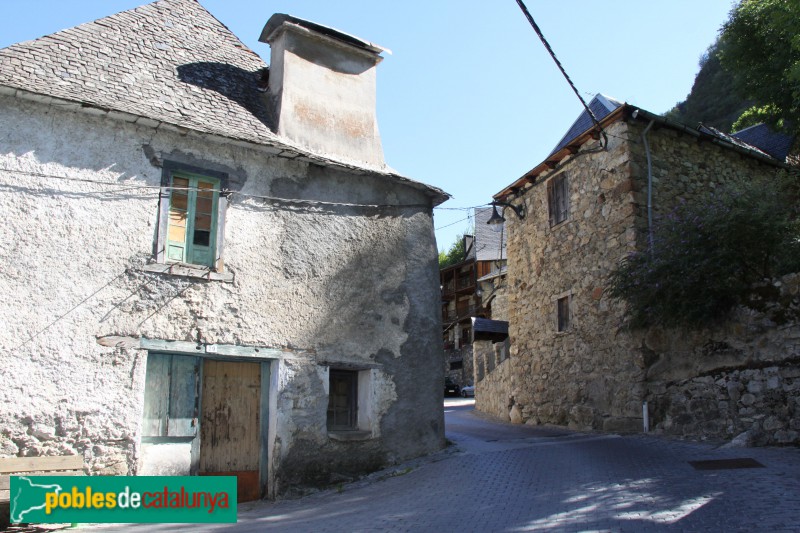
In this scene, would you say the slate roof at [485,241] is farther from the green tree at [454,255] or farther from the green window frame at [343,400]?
the green window frame at [343,400]

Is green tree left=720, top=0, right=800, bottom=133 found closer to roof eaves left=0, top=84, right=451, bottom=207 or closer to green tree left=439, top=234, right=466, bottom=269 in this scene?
roof eaves left=0, top=84, right=451, bottom=207

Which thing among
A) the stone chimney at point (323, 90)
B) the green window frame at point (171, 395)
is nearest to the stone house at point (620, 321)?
the stone chimney at point (323, 90)

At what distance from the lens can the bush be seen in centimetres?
937

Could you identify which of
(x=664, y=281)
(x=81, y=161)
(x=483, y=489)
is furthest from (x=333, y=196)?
(x=664, y=281)

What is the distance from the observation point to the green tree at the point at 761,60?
14.3 meters

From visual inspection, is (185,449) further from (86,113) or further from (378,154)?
(378,154)

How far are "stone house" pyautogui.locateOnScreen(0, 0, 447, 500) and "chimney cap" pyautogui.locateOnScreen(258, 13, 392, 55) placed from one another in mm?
48

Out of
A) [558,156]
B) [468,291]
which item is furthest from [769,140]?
[468,291]

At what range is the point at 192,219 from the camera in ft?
27.1

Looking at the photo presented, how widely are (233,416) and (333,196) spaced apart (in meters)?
3.26

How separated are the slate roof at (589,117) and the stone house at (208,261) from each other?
5.83 meters

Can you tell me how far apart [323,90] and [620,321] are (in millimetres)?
6360

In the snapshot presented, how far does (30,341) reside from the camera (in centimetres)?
692

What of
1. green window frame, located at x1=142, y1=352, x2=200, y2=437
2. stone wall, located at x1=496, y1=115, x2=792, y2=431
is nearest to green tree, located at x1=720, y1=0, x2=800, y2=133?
stone wall, located at x1=496, y1=115, x2=792, y2=431
